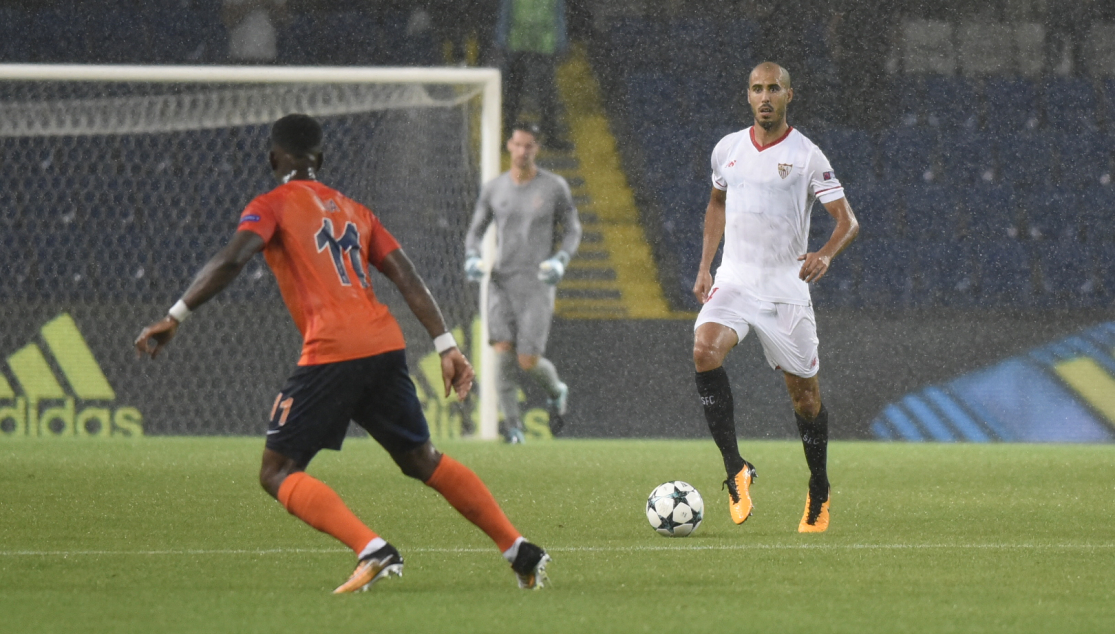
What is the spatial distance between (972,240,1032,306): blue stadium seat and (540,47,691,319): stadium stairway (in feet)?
9.71

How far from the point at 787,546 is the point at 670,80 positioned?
11.6m

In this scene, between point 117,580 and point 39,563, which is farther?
point 39,563

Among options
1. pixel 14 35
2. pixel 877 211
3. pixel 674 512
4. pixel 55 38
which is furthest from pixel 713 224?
pixel 14 35

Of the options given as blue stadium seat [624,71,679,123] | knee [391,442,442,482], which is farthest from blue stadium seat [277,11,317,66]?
knee [391,442,442,482]

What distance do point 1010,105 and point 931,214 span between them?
1945mm

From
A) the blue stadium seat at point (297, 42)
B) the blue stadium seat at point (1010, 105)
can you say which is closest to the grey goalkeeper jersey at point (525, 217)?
the blue stadium seat at point (297, 42)

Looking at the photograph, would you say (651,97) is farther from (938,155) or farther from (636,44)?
(938,155)

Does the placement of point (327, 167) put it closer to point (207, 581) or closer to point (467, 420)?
point (467, 420)

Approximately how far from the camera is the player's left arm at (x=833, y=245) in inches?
232

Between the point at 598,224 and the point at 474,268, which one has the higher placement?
the point at 474,268

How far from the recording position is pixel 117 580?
4.48 m

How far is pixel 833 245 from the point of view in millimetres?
5988

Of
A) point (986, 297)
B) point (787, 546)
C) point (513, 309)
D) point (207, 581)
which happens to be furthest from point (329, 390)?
point (986, 297)

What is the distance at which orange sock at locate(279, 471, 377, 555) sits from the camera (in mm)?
4145
